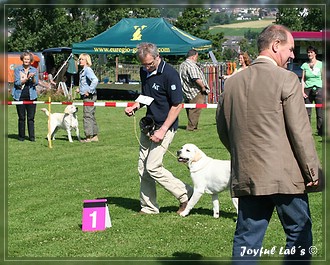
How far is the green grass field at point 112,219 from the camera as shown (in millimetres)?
6281

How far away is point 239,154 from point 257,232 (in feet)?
1.77

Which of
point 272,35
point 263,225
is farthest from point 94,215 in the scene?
point 272,35

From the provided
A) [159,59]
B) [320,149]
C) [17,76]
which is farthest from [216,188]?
[17,76]

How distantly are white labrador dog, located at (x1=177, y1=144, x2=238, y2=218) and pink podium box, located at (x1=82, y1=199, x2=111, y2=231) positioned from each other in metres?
1.01

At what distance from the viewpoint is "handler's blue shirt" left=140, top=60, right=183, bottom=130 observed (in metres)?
7.36

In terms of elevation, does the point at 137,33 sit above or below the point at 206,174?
above

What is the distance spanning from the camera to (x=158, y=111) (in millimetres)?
7473

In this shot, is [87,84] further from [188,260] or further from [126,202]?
[188,260]

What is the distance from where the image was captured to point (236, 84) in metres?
4.60

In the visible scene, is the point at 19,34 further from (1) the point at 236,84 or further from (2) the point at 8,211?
(1) the point at 236,84

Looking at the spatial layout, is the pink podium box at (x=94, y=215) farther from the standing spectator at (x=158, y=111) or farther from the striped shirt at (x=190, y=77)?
the striped shirt at (x=190, y=77)

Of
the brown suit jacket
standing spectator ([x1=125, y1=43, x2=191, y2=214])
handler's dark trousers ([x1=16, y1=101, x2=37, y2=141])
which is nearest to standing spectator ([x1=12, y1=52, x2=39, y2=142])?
handler's dark trousers ([x1=16, y1=101, x2=37, y2=141])

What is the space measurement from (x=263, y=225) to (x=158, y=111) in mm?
2985

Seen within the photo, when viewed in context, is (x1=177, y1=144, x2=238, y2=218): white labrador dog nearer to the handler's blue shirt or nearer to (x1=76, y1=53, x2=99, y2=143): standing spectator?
the handler's blue shirt
